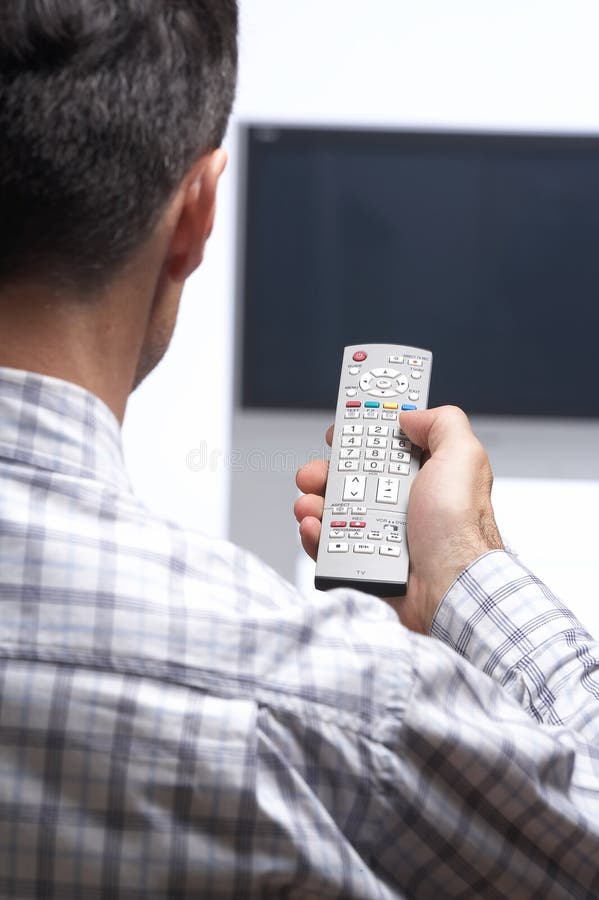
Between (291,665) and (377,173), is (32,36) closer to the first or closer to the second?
(291,665)

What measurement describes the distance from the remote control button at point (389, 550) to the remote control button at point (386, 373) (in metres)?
0.17

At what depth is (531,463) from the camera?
1.95m

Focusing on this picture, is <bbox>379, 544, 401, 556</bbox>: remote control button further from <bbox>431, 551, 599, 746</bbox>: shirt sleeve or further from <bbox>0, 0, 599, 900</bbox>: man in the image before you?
<bbox>0, 0, 599, 900</bbox>: man

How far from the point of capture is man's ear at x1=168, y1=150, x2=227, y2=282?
1.94 feet

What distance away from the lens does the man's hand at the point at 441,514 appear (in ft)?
2.67

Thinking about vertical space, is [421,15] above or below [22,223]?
above

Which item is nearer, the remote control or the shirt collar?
the shirt collar

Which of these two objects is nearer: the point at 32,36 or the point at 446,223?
the point at 32,36

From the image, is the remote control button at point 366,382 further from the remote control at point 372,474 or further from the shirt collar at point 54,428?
the shirt collar at point 54,428

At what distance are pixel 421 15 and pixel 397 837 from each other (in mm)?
1664

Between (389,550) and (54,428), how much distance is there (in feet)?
1.34

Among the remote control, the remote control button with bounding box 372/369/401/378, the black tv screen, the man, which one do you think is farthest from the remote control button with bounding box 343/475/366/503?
the black tv screen

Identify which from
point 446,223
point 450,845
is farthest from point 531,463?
point 450,845

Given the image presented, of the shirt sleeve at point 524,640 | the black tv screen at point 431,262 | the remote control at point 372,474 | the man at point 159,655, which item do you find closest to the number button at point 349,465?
the remote control at point 372,474
